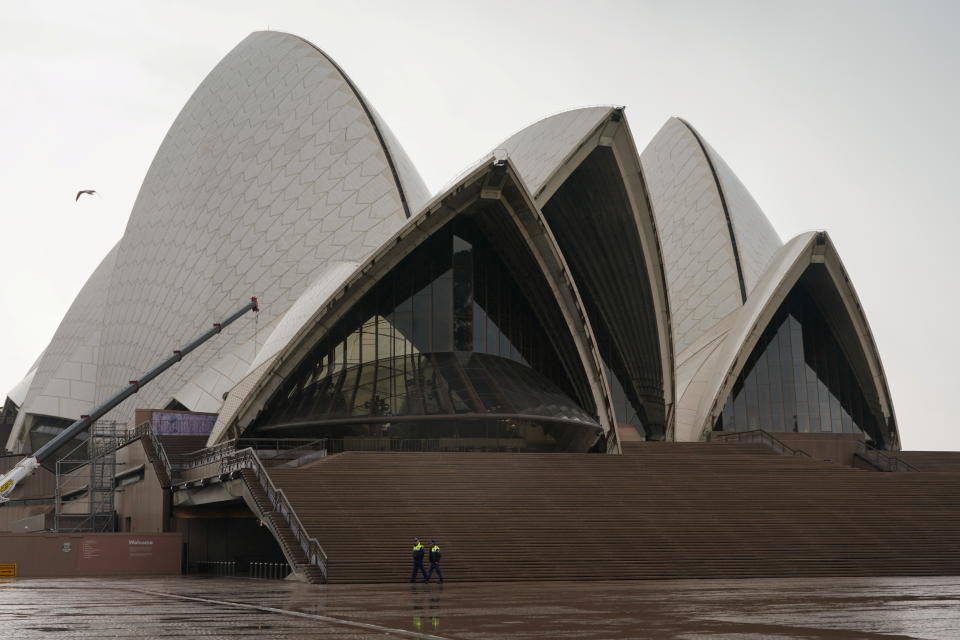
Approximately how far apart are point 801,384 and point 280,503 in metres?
26.9

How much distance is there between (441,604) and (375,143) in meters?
30.7

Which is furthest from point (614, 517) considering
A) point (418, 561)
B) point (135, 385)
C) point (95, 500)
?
point (135, 385)

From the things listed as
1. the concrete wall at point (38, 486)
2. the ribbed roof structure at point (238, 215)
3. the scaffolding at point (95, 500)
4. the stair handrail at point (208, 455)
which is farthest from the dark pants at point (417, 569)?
the concrete wall at point (38, 486)

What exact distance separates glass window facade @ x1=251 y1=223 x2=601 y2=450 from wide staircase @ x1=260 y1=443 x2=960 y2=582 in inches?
159

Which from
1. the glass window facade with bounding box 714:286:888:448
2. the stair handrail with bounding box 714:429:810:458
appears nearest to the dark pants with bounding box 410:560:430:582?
the stair handrail with bounding box 714:429:810:458

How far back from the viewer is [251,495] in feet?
75.0

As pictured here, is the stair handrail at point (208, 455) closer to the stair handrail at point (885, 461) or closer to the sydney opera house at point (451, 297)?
the sydney opera house at point (451, 297)

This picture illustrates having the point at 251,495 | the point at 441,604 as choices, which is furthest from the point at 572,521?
the point at 441,604

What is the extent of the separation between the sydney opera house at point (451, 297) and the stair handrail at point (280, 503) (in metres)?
0.47

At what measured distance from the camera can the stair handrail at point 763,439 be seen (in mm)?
34719

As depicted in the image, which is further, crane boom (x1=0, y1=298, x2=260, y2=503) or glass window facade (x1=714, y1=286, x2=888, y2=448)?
glass window facade (x1=714, y1=286, x2=888, y2=448)

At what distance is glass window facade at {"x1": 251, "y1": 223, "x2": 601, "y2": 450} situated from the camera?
3158 centimetres

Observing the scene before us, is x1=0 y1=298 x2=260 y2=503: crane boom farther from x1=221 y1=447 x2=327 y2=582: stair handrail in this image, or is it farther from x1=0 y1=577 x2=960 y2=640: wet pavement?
x1=0 y1=577 x2=960 y2=640: wet pavement

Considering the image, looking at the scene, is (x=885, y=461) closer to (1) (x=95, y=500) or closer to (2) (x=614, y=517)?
(2) (x=614, y=517)
